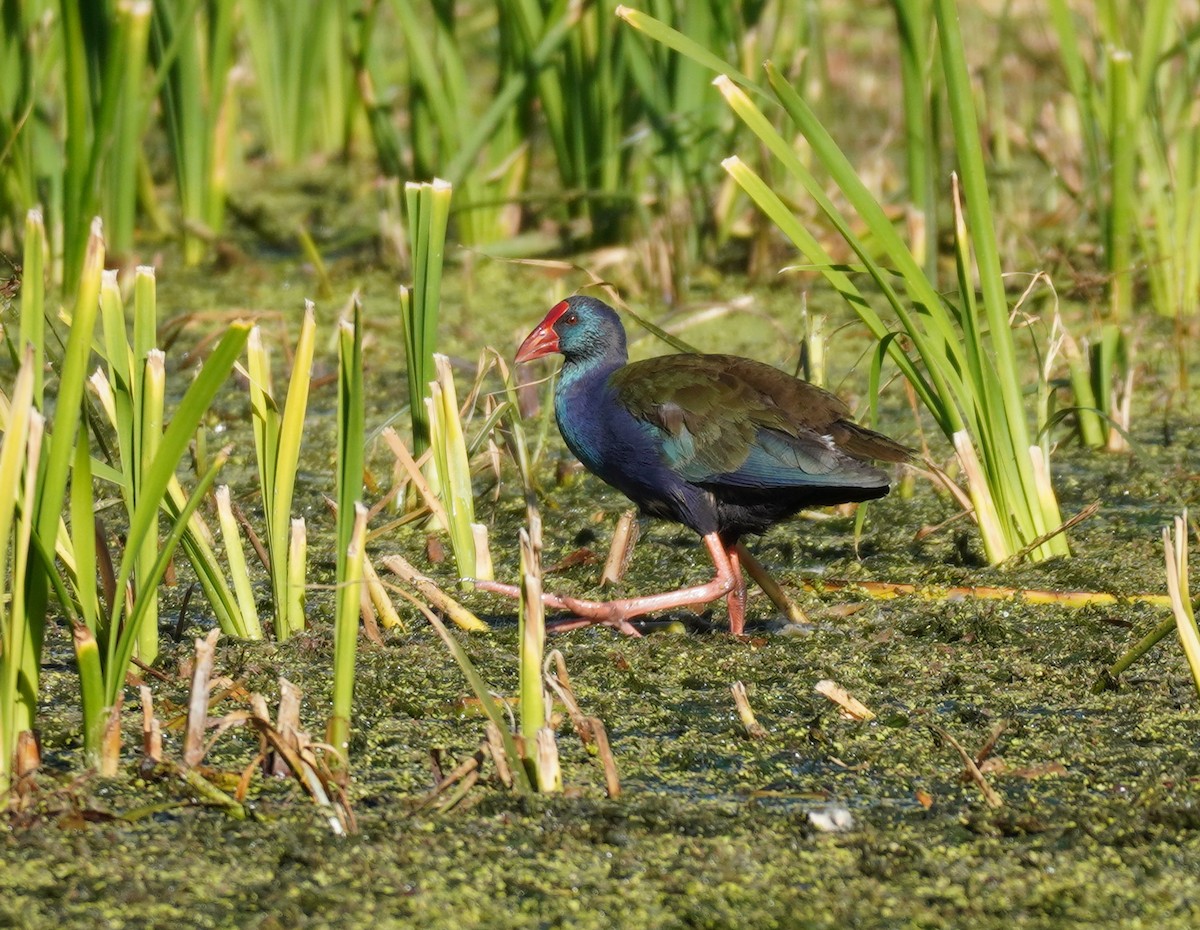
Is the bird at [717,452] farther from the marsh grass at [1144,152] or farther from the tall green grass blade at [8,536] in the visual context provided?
the marsh grass at [1144,152]

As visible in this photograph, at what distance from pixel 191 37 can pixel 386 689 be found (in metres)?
3.21

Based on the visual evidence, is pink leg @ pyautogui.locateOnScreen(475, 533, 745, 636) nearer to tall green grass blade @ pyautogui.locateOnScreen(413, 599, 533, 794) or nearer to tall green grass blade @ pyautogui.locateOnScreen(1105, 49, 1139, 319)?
tall green grass blade @ pyautogui.locateOnScreen(413, 599, 533, 794)

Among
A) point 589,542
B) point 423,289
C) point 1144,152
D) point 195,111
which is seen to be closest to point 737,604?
point 589,542

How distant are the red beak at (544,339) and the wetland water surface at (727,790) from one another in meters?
0.44

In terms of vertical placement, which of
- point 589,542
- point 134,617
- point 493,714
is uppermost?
point 134,617

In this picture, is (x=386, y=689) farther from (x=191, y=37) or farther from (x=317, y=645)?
(x=191, y=37)

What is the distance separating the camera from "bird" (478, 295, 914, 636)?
10.2ft

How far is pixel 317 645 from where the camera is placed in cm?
292

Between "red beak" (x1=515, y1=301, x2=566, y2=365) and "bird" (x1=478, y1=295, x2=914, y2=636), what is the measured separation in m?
0.26

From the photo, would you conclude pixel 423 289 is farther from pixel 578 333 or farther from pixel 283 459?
pixel 283 459

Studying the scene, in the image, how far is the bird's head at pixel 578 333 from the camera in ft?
11.8

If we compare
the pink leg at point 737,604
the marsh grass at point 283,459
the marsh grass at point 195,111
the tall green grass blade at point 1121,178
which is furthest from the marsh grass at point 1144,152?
the marsh grass at point 195,111

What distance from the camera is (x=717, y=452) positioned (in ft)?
10.4

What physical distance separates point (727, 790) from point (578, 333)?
141cm
